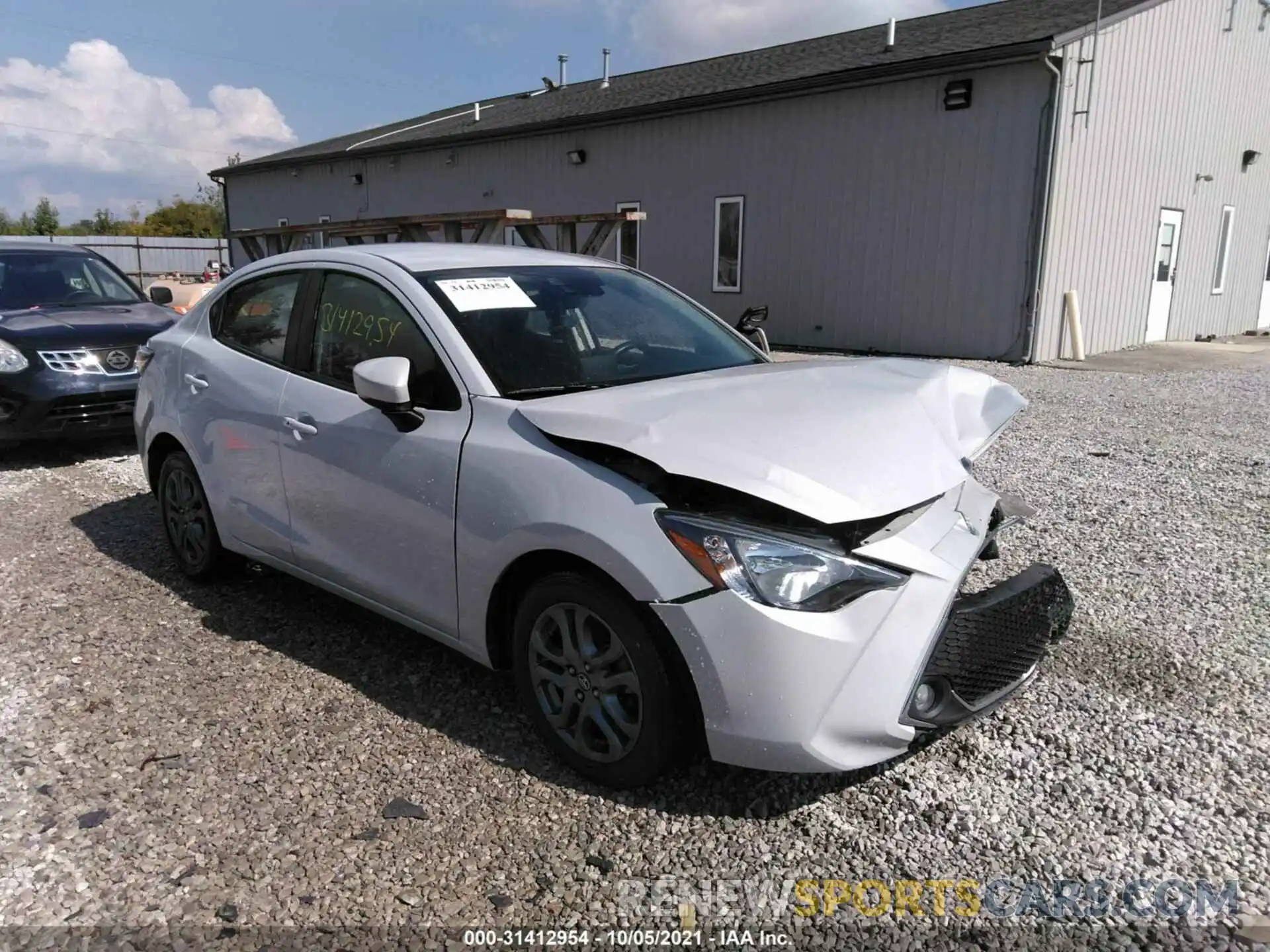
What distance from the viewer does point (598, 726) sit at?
8.94ft

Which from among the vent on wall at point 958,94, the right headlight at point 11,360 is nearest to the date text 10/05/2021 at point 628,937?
the right headlight at point 11,360

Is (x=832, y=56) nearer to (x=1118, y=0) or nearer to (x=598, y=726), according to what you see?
(x=1118, y=0)

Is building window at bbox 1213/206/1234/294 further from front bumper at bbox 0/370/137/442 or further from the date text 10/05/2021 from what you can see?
the date text 10/05/2021

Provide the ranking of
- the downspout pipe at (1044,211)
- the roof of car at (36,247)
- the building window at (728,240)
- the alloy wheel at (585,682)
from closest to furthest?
1. the alloy wheel at (585,682)
2. the roof of car at (36,247)
3. the downspout pipe at (1044,211)
4. the building window at (728,240)

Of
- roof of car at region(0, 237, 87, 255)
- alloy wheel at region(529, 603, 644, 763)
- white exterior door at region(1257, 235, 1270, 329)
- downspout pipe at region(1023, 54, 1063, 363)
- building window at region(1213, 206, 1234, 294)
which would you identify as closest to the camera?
alloy wheel at region(529, 603, 644, 763)

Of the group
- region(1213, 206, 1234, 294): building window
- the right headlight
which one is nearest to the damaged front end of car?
the right headlight

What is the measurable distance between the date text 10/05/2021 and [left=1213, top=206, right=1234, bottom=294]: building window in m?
18.5

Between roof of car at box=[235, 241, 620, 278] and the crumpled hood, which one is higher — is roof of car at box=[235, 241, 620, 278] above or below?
above

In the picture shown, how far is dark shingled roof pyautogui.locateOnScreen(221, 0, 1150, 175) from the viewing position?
12.3 m

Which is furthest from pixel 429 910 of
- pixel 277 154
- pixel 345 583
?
pixel 277 154

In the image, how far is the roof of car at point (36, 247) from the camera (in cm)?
793

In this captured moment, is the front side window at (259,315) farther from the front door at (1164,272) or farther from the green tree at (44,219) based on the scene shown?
the green tree at (44,219)

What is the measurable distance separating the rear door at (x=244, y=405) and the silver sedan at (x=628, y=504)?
0.02 metres

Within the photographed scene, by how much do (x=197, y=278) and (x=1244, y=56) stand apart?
25.2 m
